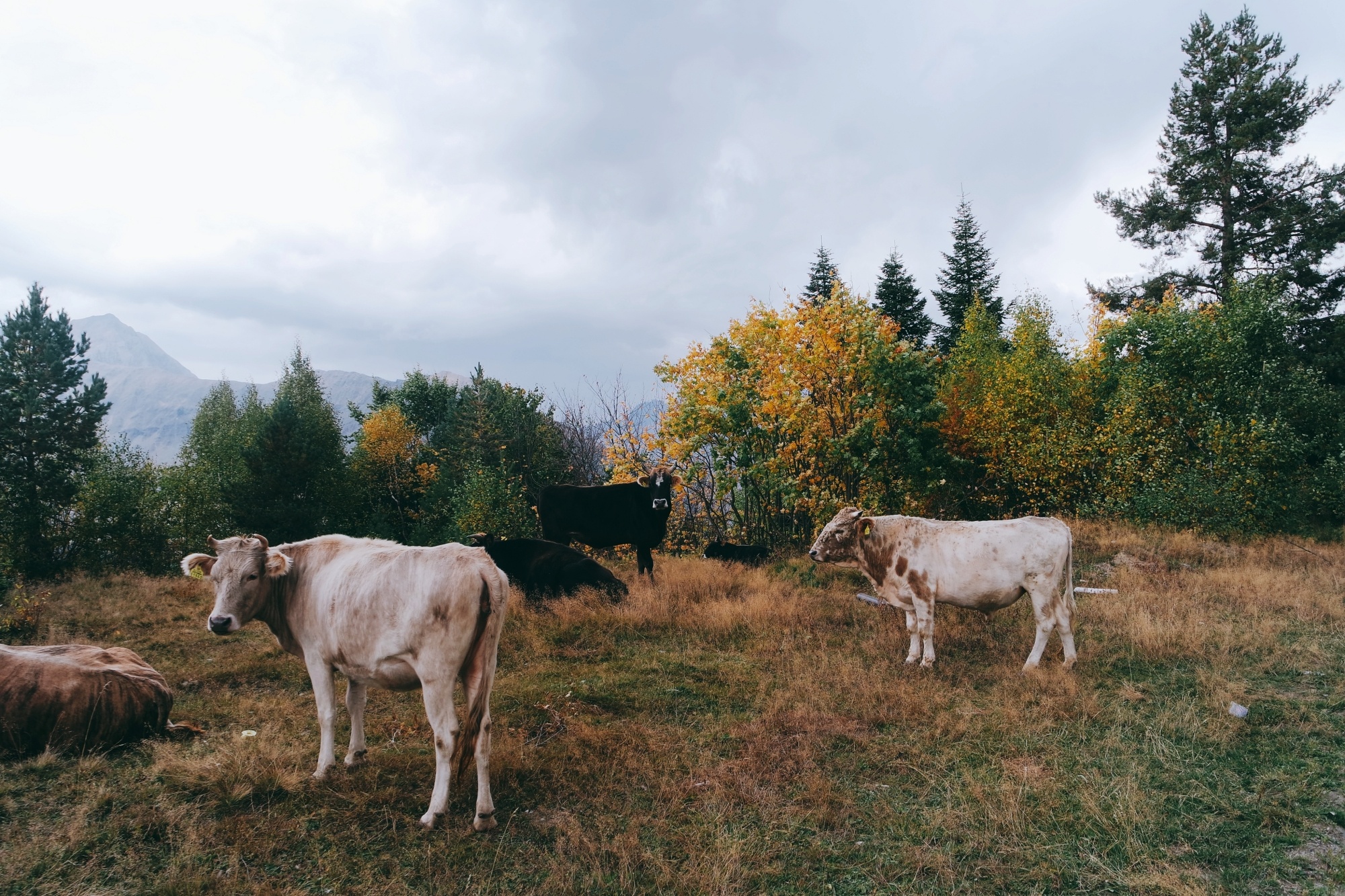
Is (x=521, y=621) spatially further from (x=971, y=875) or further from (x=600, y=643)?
(x=971, y=875)

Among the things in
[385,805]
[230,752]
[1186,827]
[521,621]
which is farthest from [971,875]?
[521,621]

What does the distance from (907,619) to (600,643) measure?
4073 millimetres

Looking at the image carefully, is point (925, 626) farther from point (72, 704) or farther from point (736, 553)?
point (72, 704)

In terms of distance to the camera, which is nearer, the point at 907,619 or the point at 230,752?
the point at 230,752

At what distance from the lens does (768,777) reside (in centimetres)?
529

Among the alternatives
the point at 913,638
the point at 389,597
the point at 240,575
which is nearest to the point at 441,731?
the point at 389,597

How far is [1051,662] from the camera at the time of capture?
25.9ft

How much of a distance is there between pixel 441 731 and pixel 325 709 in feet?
4.27

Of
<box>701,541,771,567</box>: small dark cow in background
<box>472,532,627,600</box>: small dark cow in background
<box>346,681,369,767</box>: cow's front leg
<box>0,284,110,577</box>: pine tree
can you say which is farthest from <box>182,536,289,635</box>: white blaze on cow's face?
<box>0,284,110,577</box>: pine tree

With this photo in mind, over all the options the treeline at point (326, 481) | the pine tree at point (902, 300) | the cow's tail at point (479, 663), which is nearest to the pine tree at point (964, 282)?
the pine tree at point (902, 300)

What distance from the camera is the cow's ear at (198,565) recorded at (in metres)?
5.38

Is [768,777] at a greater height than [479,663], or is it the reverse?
[479,663]

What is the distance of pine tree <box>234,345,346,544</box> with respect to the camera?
31.5 m

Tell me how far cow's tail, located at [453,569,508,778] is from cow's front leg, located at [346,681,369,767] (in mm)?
1158
